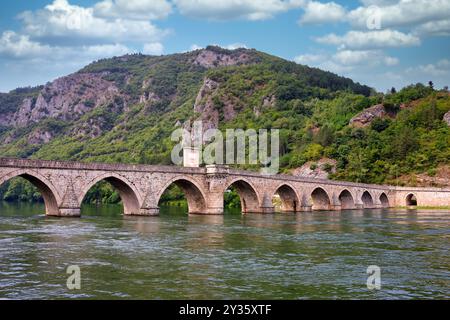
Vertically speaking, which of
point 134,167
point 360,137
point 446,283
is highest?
point 360,137

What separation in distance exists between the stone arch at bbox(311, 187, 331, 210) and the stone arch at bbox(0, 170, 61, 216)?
41.5 m

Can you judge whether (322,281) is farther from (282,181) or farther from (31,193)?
(31,193)

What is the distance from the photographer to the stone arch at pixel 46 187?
133 feet

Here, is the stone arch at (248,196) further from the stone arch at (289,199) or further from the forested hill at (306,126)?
the forested hill at (306,126)

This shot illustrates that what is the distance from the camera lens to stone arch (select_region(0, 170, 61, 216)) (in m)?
40.6

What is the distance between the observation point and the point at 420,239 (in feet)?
107

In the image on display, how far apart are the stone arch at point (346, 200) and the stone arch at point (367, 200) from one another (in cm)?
497

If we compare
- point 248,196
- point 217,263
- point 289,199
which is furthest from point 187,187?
point 217,263

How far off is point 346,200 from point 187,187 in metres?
36.5

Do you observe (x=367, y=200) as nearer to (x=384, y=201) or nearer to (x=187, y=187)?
(x=384, y=201)

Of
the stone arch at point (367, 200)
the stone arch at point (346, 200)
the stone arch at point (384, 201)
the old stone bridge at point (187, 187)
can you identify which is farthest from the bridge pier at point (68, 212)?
the stone arch at point (384, 201)

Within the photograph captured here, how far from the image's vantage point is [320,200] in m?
78.5

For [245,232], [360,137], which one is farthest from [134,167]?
[360,137]

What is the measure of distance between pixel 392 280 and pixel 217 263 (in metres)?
Result: 6.93
